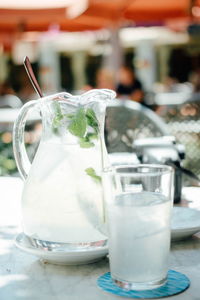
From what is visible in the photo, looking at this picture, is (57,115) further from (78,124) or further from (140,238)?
(140,238)

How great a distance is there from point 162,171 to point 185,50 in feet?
45.3

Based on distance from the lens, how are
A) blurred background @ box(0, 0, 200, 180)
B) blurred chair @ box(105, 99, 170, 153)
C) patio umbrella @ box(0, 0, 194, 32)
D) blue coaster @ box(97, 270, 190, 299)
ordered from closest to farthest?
blue coaster @ box(97, 270, 190, 299) < blurred chair @ box(105, 99, 170, 153) < blurred background @ box(0, 0, 200, 180) < patio umbrella @ box(0, 0, 194, 32)

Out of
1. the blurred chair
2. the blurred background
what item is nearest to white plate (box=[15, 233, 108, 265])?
the blurred background

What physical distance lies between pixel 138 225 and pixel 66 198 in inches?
5.9

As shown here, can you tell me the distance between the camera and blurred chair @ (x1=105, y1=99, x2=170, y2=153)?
2.99 metres

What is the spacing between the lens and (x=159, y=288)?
788 millimetres

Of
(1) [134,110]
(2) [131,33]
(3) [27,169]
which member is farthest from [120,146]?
(2) [131,33]

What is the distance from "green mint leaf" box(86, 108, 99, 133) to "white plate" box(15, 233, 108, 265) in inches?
7.8

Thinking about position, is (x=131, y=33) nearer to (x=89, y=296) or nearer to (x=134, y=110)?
(x=134, y=110)

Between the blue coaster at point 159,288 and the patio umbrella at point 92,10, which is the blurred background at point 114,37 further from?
the blue coaster at point 159,288

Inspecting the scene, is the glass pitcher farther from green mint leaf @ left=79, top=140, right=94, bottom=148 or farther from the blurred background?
the blurred background

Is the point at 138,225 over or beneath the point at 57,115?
beneath

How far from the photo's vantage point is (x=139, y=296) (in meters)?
0.76

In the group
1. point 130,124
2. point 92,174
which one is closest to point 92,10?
point 130,124
